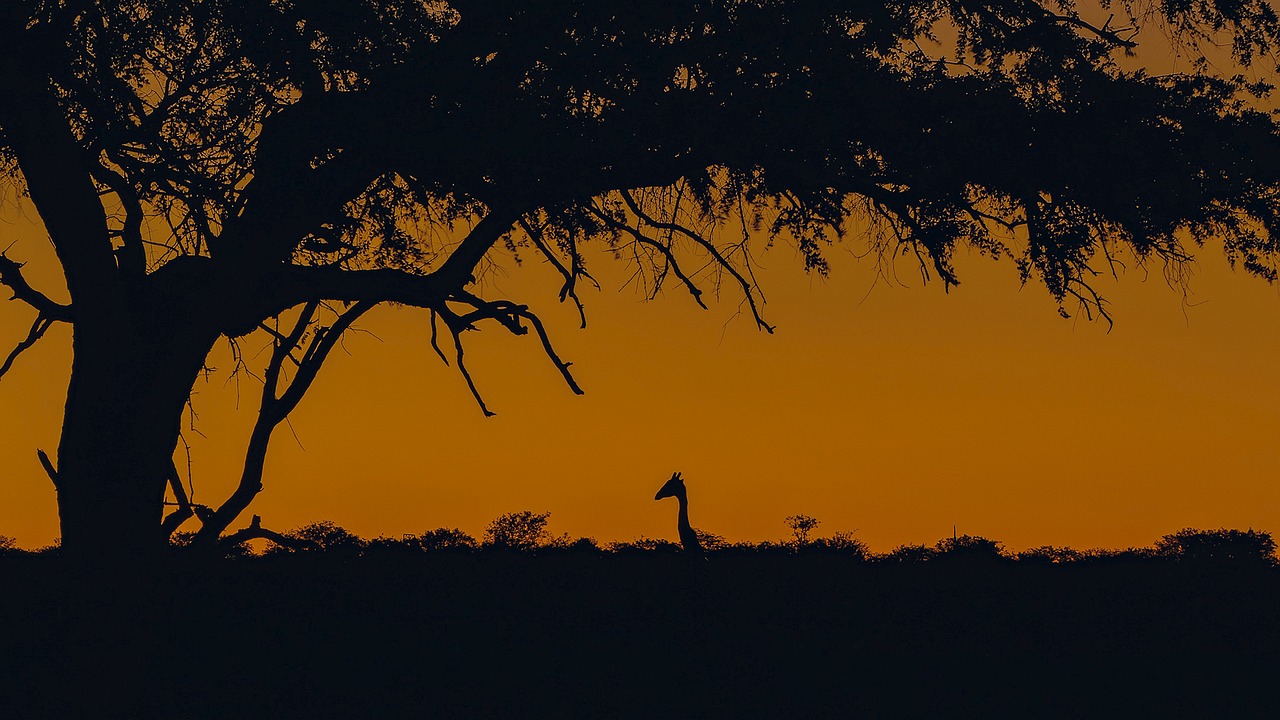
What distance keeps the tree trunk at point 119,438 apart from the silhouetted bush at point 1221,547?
1088 centimetres

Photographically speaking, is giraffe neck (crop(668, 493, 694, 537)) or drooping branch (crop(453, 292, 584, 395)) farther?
giraffe neck (crop(668, 493, 694, 537))

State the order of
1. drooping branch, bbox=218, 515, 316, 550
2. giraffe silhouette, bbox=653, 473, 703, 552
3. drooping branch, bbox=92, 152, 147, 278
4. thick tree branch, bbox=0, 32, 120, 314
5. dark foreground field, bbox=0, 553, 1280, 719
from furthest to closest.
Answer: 1. giraffe silhouette, bbox=653, 473, 703, 552
2. drooping branch, bbox=218, 515, 316, 550
3. drooping branch, bbox=92, 152, 147, 278
4. thick tree branch, bbox=0, 32, 120, 314
5. dark foreground field, bbox=0, 553, 1280, 719

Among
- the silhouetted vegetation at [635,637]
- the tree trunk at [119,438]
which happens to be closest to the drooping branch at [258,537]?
Answer: the silhouetted vegetation at [635,637]

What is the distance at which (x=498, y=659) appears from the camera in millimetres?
12844

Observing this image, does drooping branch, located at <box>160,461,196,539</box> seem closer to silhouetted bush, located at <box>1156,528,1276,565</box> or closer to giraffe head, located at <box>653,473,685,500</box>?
giraffe head, located at <box>653,473,685,500</box>

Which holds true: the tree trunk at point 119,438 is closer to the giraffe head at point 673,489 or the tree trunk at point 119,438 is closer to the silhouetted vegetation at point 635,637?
the silhouetted vegetation at point 635,637

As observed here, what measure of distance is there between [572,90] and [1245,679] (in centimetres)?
733

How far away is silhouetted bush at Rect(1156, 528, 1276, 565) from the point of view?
55.7ft

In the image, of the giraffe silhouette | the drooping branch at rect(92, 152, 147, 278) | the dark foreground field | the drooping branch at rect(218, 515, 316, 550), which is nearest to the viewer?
the dark foreground field

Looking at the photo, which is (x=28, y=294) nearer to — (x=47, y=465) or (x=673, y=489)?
(x=47, y=465)

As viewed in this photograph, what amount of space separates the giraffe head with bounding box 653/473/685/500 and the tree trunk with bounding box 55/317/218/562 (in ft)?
25.5

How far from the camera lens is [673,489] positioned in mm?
19109

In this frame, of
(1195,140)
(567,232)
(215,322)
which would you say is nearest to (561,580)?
(567,232)

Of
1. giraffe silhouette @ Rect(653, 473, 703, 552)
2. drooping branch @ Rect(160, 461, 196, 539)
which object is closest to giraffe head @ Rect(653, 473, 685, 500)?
giraffe silhouette @ Rect(653, 473, 703, 552)
